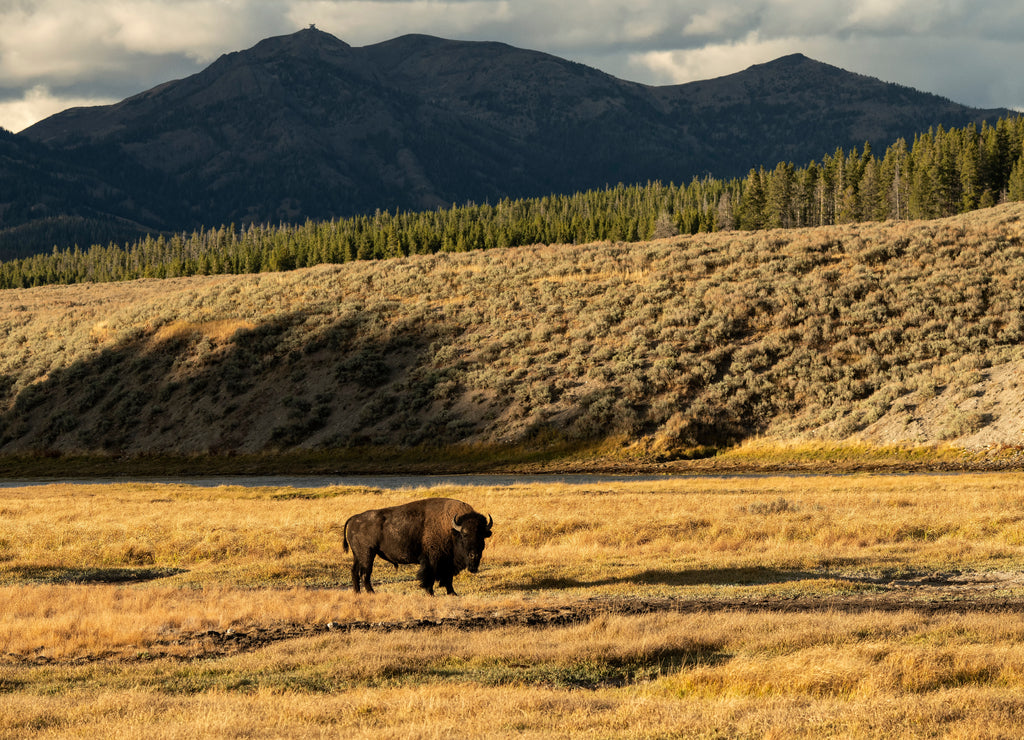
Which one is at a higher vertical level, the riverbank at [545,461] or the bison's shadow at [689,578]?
the riverbank at [545,461]

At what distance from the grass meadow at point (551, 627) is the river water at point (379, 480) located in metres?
14.6

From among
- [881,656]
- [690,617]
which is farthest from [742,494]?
[881,656]

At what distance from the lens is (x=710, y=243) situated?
74.2m

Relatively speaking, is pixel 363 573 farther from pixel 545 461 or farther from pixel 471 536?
pixel 545 461

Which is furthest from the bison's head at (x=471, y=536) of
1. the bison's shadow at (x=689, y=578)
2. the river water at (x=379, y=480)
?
the river water at (x=379, y=480)

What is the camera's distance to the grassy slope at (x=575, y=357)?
50469mm

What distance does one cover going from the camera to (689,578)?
62.4 feet

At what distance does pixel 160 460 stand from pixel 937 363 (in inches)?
1795

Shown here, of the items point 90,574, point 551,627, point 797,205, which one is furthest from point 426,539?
point 797,205

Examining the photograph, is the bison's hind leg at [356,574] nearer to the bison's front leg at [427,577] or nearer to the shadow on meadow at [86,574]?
the bison's front leg at [427,577]

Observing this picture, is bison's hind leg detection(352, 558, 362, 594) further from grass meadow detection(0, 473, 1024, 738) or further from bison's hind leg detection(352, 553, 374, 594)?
grass meadow detection(0, 473, 1024, 738)

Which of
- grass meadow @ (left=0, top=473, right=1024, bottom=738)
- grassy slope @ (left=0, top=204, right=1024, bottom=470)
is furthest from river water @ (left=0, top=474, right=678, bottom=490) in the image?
grass meadow @ (left=0, top=473, right=1024, bottom=738)

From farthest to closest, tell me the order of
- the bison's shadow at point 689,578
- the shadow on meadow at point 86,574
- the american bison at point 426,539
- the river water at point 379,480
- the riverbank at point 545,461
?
the river water at point 379,480
the riverbank at point 545,461
the shadow on meadow at point 86,574
the bison's shadow at point 689,578
the american bison at point 426,539

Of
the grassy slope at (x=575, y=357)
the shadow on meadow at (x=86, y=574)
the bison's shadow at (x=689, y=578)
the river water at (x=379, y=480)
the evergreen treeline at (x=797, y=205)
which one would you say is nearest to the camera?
the bison's shadow at (x=689, y=578)
